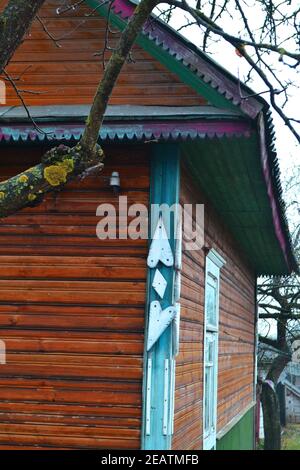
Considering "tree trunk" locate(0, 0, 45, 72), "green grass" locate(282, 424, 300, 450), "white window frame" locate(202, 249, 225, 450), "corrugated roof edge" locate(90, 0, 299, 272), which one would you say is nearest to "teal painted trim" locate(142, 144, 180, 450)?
"corrugated roof edge" locate(90, 0, 299, 272)

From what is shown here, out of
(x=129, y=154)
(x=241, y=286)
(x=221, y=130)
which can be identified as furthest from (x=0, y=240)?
(x=241, y=286)

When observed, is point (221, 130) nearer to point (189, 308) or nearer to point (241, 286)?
point (189, 308)

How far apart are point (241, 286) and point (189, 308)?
5420 mm

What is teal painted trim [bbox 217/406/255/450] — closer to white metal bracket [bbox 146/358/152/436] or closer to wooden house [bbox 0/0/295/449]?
wooden house [bbox 0/0/295/449]

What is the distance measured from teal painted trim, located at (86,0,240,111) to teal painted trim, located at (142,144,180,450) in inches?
18.4

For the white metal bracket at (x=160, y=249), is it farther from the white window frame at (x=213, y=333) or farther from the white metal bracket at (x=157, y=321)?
the white window frame at (x=213, y=333)

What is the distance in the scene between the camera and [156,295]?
4734 millimetres

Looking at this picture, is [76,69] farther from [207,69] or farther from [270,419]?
[270,419]

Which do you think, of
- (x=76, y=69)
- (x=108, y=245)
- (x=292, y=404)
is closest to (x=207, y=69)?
(x=76, y=69)

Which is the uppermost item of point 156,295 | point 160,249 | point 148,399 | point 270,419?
point 160,249

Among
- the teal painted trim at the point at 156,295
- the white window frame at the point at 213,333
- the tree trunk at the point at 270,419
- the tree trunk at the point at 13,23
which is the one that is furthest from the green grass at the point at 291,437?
the tree trunk at the point at 13,23

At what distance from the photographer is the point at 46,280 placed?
4.98m

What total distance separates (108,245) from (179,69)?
1.48 metres

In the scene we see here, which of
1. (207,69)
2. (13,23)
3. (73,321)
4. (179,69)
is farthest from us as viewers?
(179,69)
